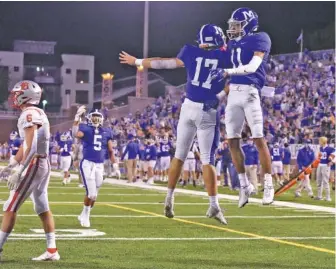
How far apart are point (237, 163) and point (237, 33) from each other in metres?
1.28

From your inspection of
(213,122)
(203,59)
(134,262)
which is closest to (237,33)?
(203,59)

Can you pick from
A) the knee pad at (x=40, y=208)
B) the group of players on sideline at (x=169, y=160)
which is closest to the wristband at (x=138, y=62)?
the knee pad at (x=40, y=208)

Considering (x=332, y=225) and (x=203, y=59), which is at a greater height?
(x=203, y=59)

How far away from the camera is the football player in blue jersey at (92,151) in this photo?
13820 millimetres

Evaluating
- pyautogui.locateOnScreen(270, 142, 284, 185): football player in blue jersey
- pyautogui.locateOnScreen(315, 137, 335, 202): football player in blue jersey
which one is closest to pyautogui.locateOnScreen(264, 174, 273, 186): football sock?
pyautogui.locateOnScreen(315, 137, 335, 202): football player in blue jersey

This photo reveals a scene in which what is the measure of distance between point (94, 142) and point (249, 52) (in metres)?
7.46

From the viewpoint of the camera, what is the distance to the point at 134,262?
933cm

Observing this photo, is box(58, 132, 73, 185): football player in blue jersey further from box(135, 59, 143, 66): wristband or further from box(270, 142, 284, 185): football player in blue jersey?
box(135, 59, 143, 66): wristband

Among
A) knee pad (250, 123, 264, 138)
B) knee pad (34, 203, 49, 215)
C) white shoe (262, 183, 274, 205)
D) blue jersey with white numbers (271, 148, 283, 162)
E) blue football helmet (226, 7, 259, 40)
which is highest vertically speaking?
blue football helmet (226, 7, 259, 40)

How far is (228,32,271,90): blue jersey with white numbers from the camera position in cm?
695

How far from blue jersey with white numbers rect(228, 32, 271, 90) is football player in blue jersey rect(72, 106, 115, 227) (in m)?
6.73

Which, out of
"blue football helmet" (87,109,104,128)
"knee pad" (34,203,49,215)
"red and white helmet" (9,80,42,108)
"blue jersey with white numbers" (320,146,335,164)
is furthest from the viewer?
"blue jersey with white numbers" (320,146,335,164)

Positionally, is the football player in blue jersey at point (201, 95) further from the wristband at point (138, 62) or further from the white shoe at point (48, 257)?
the white shoe at point (48, 257)

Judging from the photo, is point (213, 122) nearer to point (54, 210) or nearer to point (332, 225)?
point (332, 225)
